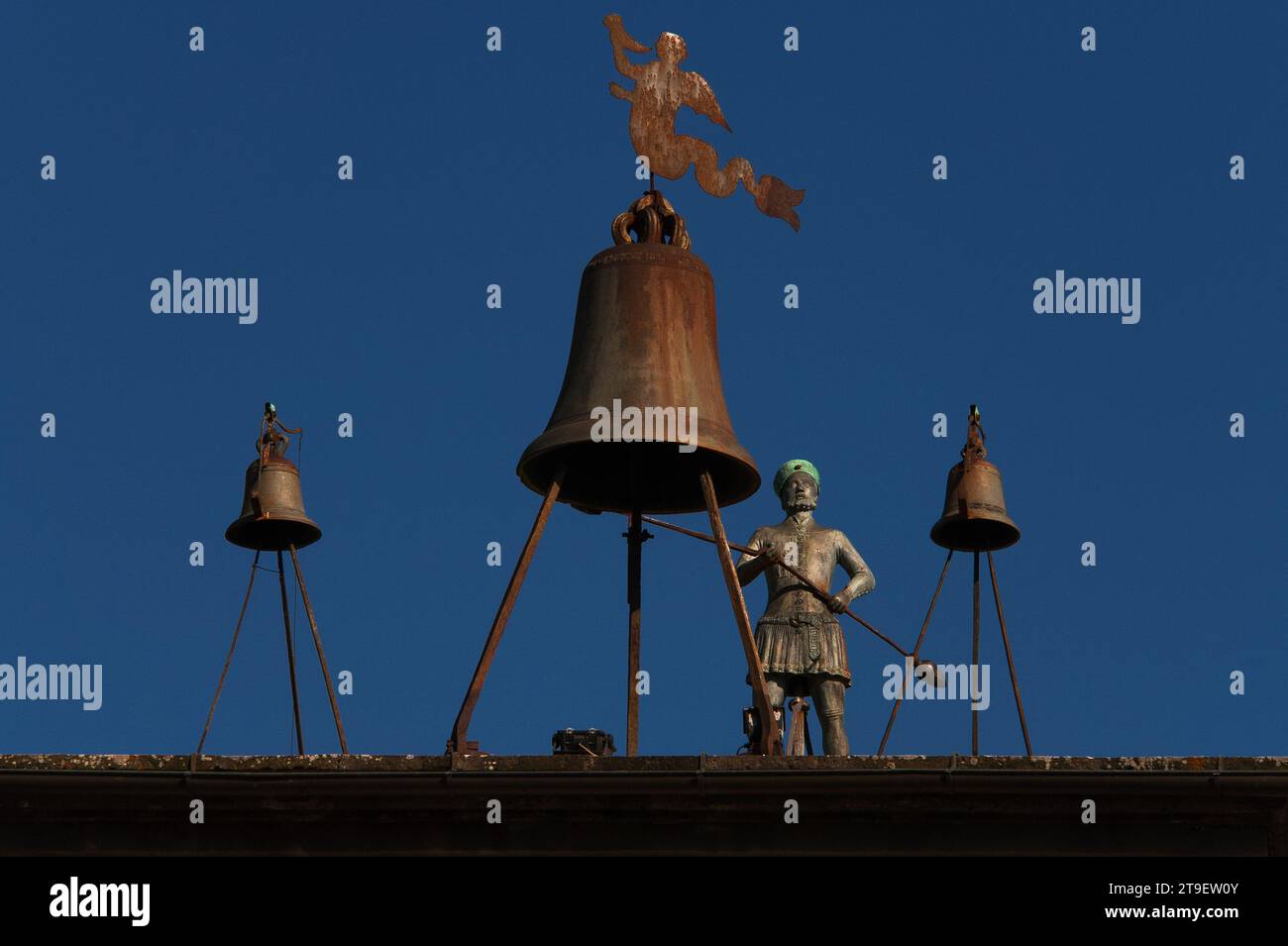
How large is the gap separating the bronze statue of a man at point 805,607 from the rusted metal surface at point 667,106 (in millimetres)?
3263

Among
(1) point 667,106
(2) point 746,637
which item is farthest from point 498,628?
(1) point 667,106

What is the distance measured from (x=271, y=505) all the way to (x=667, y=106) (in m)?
5.57

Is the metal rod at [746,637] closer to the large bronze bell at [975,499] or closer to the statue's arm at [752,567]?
the statue's arm at [752,567]

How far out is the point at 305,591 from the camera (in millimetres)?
23328

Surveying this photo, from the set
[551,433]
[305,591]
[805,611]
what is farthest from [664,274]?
[305,591]

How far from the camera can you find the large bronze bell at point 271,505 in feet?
77.8

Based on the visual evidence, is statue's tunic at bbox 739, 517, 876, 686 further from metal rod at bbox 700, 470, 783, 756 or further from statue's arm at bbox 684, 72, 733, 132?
statue's arm at bbox 684, 72, 733, 132

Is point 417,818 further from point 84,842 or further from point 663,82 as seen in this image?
point 663,82

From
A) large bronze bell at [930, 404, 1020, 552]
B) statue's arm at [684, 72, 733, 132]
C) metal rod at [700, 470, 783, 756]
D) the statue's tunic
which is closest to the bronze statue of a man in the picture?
the statue's tunic

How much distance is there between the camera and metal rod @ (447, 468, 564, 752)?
1759 centimetres

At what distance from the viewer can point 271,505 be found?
23688mm

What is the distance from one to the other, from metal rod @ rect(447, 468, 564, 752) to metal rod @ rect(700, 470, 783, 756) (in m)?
1.22
